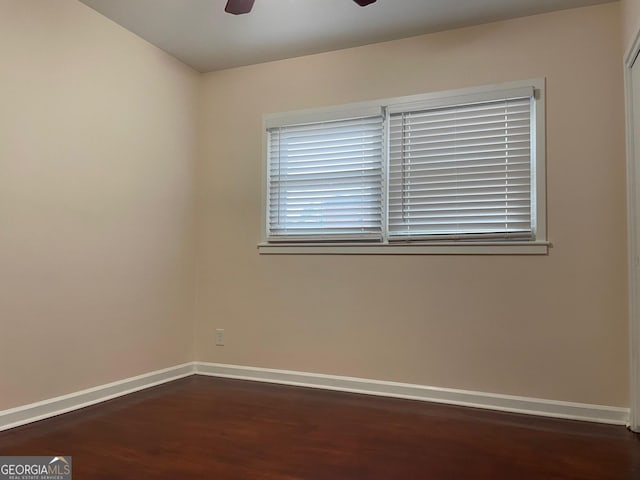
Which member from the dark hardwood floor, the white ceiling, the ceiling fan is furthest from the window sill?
the ceiling fan

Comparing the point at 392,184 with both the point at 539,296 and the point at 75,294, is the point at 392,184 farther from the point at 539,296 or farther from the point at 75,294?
the point at 75,294

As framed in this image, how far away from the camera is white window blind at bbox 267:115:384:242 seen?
3.54m

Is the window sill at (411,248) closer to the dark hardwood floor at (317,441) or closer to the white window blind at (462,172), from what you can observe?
the white window blind at (462,172)

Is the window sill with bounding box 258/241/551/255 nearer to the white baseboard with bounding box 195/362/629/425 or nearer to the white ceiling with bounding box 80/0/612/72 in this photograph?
the white baseboard with bounding box 195/362/629/425

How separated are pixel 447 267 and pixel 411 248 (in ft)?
0.94

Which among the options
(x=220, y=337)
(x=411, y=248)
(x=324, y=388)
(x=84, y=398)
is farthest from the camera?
(x=220, y=337)

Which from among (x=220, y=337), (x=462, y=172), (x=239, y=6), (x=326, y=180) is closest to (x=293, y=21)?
(x=239, y=6)

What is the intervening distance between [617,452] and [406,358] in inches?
53.0

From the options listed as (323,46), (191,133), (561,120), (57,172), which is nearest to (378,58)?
(323,46)

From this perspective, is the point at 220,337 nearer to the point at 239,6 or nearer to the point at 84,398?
the point at 84,398

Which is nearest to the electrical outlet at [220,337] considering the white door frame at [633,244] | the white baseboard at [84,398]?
the white baseboard at [84,398]

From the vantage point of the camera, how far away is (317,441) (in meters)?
2.50

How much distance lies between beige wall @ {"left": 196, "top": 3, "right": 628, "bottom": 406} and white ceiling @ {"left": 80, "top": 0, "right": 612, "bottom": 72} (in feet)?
0.44

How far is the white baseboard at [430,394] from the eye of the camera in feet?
9.48
